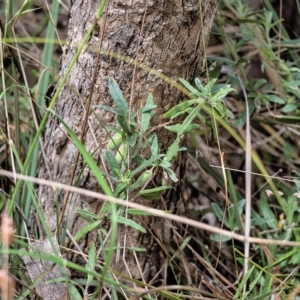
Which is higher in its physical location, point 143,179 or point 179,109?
point 179,109

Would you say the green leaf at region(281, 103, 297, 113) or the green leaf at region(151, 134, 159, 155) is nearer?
the green leaf at region(151, 134, 159, 155)

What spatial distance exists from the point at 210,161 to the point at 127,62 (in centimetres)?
50

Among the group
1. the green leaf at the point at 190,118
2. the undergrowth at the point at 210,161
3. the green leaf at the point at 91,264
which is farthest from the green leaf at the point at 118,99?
the green leaf at the point at 91,264

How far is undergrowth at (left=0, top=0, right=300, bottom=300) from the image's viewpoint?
34.0 inches

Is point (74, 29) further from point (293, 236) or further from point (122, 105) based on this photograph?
point (293, 236)

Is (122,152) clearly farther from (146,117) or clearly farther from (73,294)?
(73,294)

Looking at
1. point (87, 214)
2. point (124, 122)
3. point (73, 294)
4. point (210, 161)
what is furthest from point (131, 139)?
point (210, 161)

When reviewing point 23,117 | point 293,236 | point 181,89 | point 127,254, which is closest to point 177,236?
point 127,254

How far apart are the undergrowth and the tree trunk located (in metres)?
0.04

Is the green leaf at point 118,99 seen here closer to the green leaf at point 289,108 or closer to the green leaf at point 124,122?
the green leaf at point 124,122

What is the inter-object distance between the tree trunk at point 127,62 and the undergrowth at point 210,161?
0.14ft

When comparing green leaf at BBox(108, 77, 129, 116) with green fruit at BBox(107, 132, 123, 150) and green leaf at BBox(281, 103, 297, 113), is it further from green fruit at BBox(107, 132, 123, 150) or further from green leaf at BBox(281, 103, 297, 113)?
green leaf at BBox(281, 103, 297, 113)

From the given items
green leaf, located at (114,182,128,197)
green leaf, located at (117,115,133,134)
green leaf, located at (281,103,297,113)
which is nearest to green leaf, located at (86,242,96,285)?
green leaf, located at (114,182,128,197)

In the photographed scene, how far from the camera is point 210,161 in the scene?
1.34m
